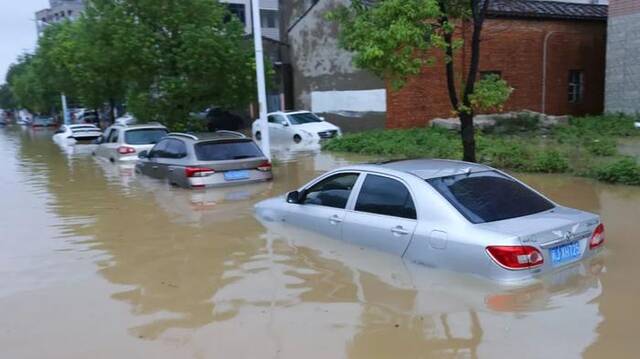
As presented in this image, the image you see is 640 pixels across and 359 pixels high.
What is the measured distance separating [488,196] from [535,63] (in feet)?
75.4

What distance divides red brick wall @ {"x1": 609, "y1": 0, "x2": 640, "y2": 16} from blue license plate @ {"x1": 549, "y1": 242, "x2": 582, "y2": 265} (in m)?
20.3

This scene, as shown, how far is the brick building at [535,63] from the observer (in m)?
24.6

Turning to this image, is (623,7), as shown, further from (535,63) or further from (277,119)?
(277,119)

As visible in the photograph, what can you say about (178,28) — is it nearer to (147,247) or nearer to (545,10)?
(147,247)

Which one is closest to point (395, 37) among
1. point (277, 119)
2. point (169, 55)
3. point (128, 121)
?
point (169, 55)

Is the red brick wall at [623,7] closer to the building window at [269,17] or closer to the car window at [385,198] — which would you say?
the car window at [385,198]

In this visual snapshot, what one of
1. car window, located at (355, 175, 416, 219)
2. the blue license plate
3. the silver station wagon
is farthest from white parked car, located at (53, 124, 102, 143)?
the blue license plate

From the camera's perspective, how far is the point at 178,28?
17922mm

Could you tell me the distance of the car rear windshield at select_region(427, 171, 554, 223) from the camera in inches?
220

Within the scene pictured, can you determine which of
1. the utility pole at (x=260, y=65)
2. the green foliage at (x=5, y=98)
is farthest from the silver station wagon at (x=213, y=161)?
the green foliage at (x=5, y=98)

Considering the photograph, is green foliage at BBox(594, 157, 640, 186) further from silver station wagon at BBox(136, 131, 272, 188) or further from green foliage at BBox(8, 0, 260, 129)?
green foliage at BBox(8, 0, 260, 129)

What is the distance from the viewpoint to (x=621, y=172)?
11.1 meters

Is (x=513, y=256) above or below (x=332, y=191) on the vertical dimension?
below

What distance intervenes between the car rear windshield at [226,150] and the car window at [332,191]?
4.96m
